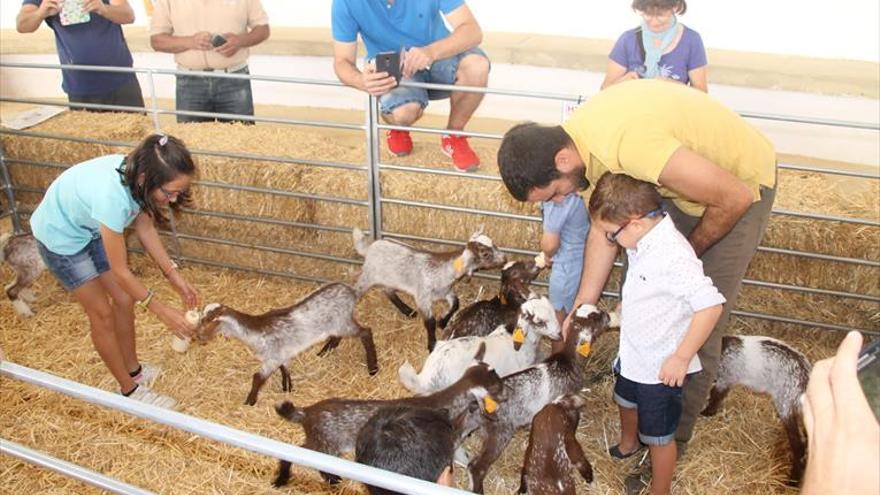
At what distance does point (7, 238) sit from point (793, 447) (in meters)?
5.51

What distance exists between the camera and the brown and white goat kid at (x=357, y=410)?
313 cm

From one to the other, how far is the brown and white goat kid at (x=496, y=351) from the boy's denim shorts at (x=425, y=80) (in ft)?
6.25

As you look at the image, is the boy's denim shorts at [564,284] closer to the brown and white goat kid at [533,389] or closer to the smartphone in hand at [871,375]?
the brown and white goat kid at [533,389]

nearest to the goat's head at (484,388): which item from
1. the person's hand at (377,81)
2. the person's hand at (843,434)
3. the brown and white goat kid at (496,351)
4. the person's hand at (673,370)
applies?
the brown and white goat kid at (496,351)

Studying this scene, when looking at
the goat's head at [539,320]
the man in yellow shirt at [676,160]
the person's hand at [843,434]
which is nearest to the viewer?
the person's hand at [843,434]

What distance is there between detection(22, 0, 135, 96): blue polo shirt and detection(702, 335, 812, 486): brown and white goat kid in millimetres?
5413

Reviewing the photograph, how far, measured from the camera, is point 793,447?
3436mm

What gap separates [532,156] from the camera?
2672 millimetres

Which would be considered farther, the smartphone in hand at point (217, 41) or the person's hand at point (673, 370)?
the smartphone in hand at point (217, 41)

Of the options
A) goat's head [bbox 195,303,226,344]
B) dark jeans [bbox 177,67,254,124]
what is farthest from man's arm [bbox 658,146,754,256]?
dark jeans [bbox 177,67,254,124]

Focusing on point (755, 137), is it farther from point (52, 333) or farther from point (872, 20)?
point (872, 20)

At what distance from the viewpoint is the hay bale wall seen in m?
3.59

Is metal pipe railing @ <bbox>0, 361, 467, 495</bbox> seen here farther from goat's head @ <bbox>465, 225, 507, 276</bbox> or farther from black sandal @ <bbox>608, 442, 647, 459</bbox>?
goat's head @ <bbox>465, 225, 507, 276</bbox>

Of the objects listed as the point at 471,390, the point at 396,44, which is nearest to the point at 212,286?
the point at 396,44
